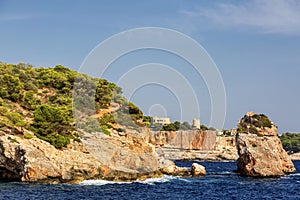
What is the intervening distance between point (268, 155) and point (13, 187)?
120 ft

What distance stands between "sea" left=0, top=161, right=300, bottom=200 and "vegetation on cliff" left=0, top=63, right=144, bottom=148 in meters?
10.0

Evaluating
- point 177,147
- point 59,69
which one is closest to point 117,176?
point 59,69

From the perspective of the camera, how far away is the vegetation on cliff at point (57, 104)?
55938mm

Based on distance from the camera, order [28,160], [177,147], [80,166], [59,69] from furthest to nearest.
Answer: [177,147]
[59,69]
[80,166]
[28,160]

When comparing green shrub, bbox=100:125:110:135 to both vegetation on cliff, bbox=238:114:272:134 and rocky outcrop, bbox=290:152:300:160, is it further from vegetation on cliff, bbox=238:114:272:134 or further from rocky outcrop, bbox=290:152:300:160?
rocky outcrop, bbox=290:152:300:160

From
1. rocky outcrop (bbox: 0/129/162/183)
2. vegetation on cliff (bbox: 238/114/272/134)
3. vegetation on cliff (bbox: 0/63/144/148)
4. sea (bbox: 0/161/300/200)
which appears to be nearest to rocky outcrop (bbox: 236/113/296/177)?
sea (bbox: 0/161/300/200)

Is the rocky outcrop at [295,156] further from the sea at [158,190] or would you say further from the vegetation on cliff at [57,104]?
the sea at [158,190]

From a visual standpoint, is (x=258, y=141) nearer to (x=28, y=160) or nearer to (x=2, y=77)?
(x=28, y=160)

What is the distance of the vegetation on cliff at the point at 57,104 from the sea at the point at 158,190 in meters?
10.0

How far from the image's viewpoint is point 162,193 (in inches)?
1748

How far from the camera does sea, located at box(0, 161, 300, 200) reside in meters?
40.9

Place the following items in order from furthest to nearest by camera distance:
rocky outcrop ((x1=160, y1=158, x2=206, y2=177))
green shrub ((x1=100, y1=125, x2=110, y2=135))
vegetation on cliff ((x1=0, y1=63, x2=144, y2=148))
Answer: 1. rocky outcrop ((x1=160, y1=158, x2=206, y2=177))
2. green shrub ((x1=100, y1=125, x2=110, y2=135))
3. vegetation on cliff ((x1=0, y1=63, x2=144, y2=148))

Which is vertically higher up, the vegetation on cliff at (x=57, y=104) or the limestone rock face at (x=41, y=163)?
the vegetation on cliff at (x=57, y=104)

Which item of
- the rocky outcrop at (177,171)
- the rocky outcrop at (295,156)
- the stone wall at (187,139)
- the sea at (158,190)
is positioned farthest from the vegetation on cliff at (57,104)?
the rocky outcrop at (295,156)
